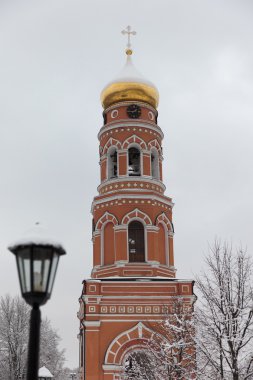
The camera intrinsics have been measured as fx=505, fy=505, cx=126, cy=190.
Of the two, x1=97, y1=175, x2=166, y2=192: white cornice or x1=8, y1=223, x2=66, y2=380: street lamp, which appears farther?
x1=97, y1=175, x2=166, y2=192: white cornice

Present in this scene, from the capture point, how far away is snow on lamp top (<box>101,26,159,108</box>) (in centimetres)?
2556

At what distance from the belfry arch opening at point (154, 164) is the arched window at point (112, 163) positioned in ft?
5.91

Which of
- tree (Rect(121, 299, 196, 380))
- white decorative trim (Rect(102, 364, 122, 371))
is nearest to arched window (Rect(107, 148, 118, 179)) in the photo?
tree (Rect(121, 299, 196, 380))

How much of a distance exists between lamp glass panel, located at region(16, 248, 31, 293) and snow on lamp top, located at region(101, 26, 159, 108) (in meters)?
21.7

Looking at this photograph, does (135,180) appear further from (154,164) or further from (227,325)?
(227,325)

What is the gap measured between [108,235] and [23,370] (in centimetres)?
1804

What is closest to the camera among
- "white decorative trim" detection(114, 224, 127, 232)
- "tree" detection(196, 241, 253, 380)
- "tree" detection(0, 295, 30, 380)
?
"tree" detection(196, 241, 253, 380)

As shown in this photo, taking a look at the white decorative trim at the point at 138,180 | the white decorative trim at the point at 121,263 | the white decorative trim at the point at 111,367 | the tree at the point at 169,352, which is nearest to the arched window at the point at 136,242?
the white decorative trim at the point at 121,263

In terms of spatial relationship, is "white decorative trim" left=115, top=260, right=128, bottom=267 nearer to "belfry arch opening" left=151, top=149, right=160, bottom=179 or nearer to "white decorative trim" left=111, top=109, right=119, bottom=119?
"belfry arch opening" left=151, top=149, right=160, bottom=179

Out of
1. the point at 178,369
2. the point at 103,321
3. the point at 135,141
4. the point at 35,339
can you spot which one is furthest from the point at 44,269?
the point at 135,141

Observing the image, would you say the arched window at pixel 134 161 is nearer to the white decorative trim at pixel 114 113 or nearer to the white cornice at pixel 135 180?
the white cornice at pixel 135 180

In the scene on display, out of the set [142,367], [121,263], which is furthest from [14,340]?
[142,367]

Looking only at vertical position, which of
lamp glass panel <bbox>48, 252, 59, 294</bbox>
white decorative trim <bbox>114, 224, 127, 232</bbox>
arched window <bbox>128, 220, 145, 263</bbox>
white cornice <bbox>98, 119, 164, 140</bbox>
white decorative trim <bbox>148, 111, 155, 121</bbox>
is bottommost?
lamp glass panel <bbox>48, 252, 59, 294</bbox>

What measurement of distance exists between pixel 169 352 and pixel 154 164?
1013 cm
